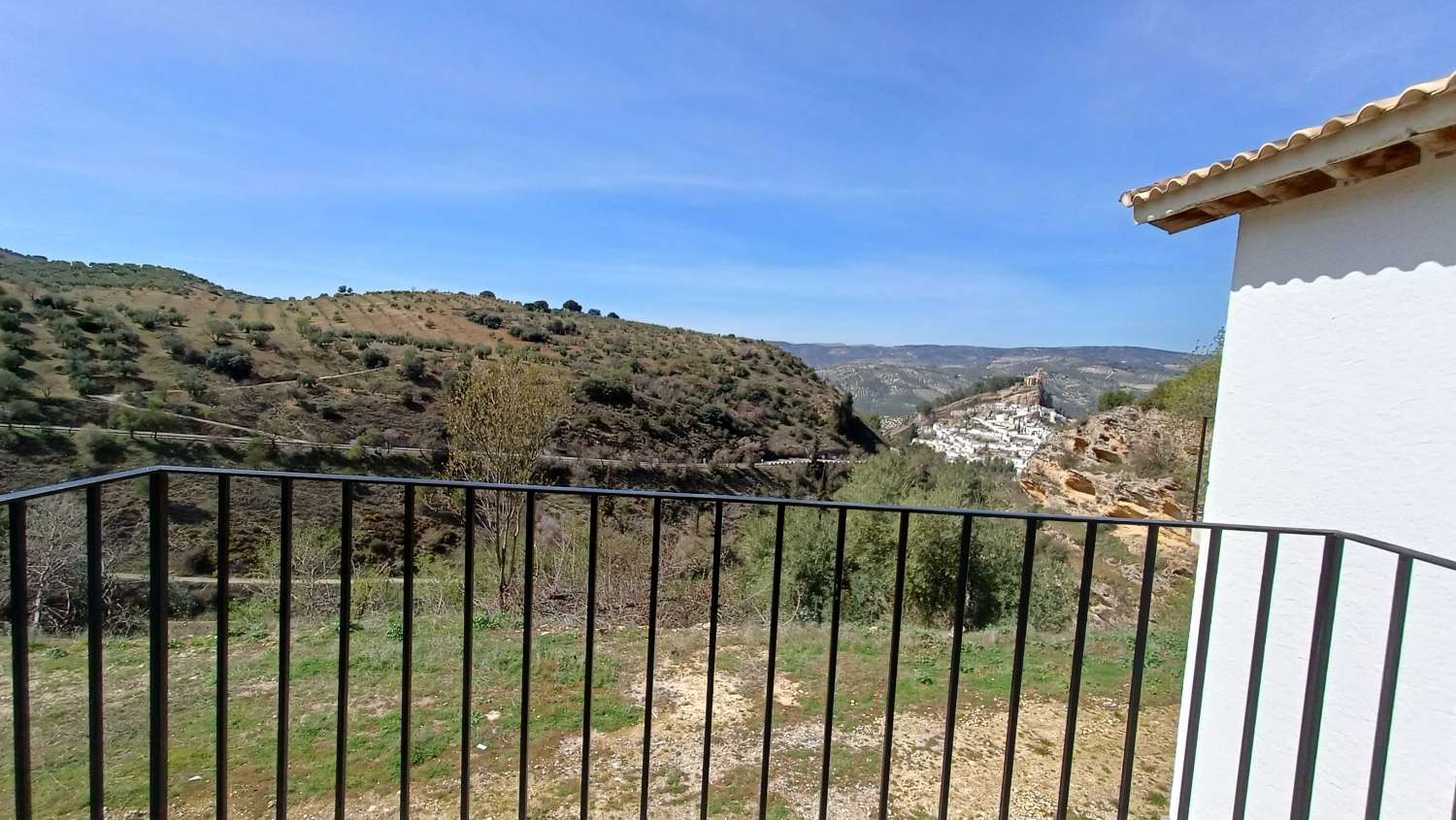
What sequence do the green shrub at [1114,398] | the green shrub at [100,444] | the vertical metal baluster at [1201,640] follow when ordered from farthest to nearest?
the green shrub at [1114,398] → the green shrub at [100,444] → the vertical metal baluster at [1201,640]

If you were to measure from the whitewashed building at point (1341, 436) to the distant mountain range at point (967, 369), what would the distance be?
572 inches

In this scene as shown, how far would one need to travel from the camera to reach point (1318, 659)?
1.40 meters

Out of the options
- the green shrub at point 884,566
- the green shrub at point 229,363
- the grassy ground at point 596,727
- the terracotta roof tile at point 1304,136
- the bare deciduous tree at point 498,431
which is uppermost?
the terracotta roof tile at point 1304,136

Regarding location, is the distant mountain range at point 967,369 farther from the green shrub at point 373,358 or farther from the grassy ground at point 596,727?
the green shrub at point 373,358

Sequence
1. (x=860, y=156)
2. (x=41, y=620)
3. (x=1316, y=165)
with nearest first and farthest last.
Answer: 1. (x=1316, y=165)
2. (x=41, y=620)
3. (x=860, y=156)

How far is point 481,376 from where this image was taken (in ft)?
41.3

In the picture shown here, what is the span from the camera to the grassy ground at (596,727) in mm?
3021

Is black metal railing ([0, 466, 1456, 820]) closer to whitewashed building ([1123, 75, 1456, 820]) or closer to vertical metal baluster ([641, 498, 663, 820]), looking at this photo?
vertical metal baluster ([641, 498, 663, 820])

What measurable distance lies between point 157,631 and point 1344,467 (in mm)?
3828

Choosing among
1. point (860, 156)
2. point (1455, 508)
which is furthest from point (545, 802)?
point (860, 156)

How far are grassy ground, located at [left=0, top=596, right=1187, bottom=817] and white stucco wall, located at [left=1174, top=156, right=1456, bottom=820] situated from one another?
104 cm

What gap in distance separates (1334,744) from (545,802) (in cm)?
323

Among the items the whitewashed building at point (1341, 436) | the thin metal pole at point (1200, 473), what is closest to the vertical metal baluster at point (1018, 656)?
the whitewashed building at point (1341, 436)

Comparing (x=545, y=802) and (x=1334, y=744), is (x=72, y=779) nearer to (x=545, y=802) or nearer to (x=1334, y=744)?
(x=545, y=802)
